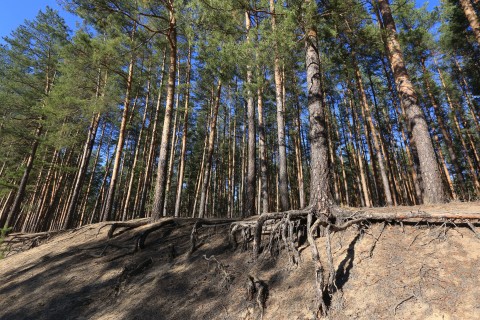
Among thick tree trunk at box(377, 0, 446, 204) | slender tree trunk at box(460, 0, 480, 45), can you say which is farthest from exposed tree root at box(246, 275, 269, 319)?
slender tree trunk at box(460, 0, 480, 45)

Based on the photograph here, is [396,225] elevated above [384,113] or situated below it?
below

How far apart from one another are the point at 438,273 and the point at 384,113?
2196 cm

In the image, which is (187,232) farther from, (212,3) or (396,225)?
(212,3)

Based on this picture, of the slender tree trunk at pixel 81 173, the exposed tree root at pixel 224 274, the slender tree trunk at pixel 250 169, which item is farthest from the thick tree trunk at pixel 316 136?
the slender tree trunk at pixel 81 173

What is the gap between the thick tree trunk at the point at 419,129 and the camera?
19.8ft

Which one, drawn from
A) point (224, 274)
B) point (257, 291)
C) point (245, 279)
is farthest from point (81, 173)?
point (257, 291)

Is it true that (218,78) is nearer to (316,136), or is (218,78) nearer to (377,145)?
(316,136)

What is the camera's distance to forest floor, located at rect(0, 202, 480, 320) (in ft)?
10.5

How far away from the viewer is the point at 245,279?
4.53 m

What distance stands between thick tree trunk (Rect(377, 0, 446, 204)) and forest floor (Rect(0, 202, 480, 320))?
910mm

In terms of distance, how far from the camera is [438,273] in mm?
3324

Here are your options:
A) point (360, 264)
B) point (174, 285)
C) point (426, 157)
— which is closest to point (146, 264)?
point (174, 285)

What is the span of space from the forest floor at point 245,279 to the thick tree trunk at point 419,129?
910mm

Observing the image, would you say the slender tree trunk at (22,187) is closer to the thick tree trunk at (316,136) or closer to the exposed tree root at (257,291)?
the thick tree trunk at (316,136)
